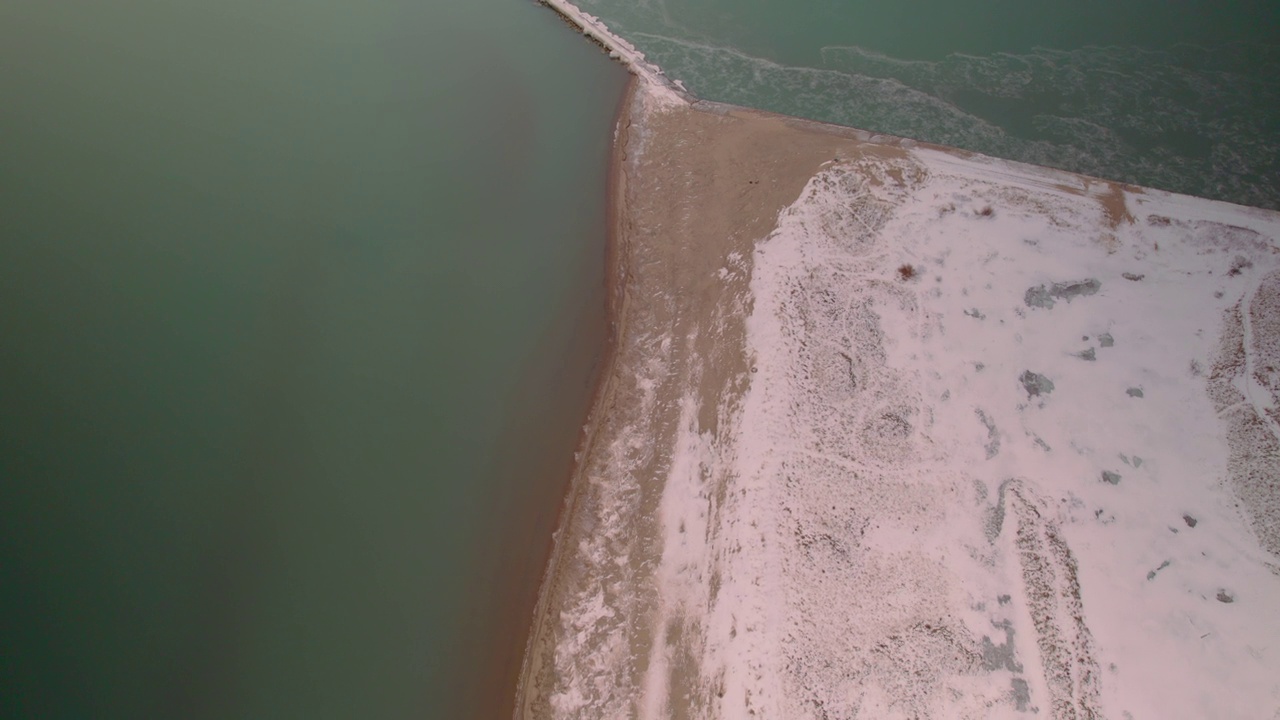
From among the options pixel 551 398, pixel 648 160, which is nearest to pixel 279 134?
pixel 648 160

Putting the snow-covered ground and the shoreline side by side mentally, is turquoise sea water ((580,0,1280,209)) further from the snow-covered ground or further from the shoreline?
the shoreline

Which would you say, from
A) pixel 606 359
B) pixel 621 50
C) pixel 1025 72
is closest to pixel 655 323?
pixel 606 359

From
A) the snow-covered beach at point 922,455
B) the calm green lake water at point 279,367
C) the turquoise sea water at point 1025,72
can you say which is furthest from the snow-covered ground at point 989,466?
the calm green lake water at point 279,367

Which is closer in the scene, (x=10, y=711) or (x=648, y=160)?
(x=10, y=711)

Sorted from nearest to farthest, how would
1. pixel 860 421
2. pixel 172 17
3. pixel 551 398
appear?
pixel 860 421 < pixel 551 398 < pixel 172 17

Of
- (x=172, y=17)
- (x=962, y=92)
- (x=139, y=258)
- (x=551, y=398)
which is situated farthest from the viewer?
(x=172, y=17)

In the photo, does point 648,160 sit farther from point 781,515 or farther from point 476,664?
point 476,664

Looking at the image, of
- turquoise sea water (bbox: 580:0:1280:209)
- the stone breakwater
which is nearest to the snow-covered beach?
turquoise sea water (bbox: 580:0:1280:209)

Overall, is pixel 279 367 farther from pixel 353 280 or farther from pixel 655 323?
pixel 655 323
